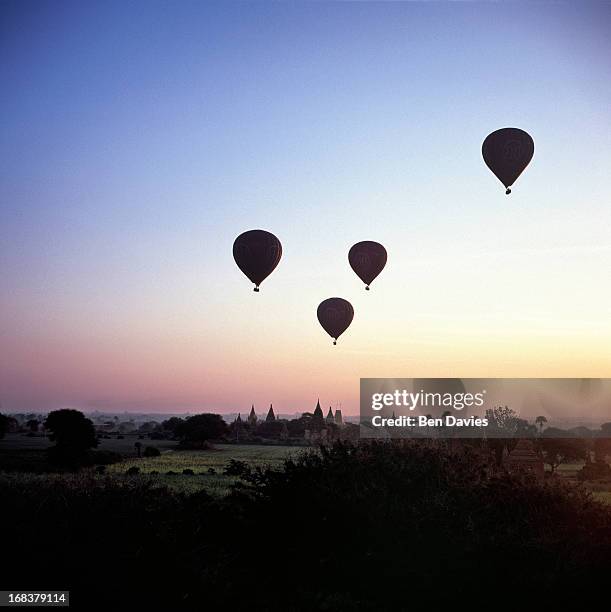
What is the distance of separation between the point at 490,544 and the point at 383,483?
3.03 meters

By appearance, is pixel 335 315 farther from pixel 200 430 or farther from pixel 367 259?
pixel 200 430

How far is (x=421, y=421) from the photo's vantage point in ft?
138

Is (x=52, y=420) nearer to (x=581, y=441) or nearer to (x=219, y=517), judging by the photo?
(x=219, y=517)

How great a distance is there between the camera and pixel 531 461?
144 feet

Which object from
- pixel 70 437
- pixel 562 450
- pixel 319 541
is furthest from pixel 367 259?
pixel 562 450

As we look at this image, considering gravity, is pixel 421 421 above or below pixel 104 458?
above

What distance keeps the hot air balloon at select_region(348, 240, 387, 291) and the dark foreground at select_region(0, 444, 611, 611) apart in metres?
23.1

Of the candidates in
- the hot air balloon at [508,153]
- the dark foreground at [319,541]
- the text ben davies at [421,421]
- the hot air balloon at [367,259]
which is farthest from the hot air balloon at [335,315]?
the dark foreground at [319,541]

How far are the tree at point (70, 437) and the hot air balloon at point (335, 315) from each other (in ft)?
104

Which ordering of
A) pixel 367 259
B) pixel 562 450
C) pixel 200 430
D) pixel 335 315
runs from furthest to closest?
pixel 200 430 < pixel 562 450 < pixel 335 315 < pixel 367 259

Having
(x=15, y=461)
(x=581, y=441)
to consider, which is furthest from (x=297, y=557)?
(x=581, y=441)

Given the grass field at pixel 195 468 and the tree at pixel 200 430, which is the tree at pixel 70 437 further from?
the tree at pixel 200 430

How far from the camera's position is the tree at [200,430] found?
112375 mm

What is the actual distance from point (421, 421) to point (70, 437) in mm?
39999
